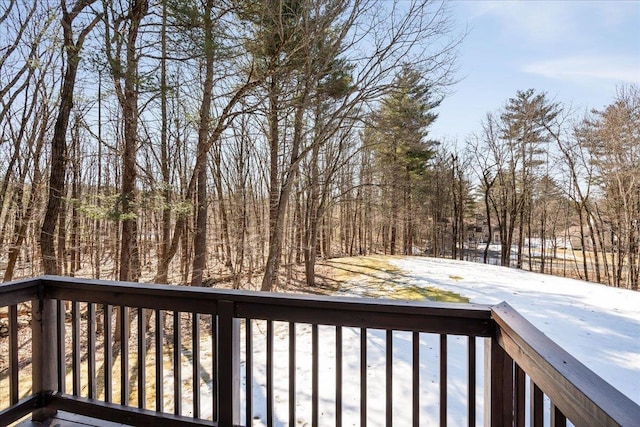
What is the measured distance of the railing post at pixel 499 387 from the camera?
1171 mm

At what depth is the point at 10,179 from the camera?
536 centimetres

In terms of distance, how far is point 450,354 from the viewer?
362cm

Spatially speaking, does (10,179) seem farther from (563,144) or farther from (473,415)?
(563,144)

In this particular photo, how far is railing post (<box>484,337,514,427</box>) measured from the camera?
1171 millimetres

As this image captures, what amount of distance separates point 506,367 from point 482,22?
584cm

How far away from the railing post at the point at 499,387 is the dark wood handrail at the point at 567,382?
9 centimetres

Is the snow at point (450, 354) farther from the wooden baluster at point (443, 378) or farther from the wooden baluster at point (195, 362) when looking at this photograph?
the wooden baluster at point (443, 378)

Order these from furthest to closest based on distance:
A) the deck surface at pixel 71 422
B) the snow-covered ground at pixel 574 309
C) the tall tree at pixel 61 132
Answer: the tall tree at pixel 61 132 < the snow-covered ground at pixel 574 309 < the deck surface at pixel 71 422

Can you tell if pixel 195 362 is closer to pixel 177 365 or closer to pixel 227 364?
pixel 177 365

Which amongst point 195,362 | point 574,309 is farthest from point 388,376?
point 574,309

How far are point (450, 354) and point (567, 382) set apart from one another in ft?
10.7

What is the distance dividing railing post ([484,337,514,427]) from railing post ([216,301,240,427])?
3.62 ft

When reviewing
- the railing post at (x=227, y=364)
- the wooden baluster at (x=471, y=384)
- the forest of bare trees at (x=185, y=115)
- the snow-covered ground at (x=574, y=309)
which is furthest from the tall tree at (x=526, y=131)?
the railing post at (x=227, y=364)

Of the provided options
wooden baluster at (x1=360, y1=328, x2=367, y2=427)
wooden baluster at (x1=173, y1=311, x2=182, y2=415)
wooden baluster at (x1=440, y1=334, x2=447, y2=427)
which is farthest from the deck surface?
wooden baluster at (x1=440, y1=334, x2=447, y2=427)
